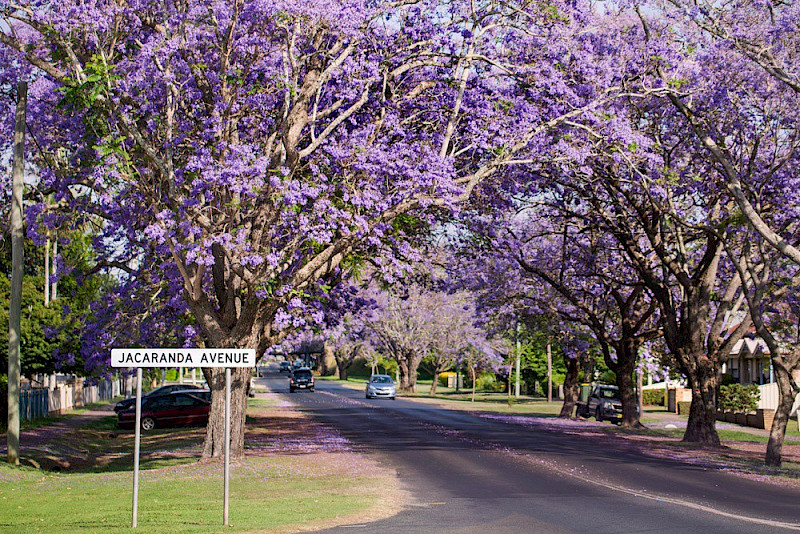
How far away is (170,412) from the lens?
123ft

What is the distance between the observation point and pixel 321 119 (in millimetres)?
20078

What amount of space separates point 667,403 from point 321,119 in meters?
39.5

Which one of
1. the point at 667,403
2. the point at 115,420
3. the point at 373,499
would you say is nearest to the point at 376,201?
the point at 373,499

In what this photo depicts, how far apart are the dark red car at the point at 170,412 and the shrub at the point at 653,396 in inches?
1285

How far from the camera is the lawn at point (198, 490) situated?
1242 centimetres

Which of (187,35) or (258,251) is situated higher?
(187,35)

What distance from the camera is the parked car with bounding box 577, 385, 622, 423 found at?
43031mm

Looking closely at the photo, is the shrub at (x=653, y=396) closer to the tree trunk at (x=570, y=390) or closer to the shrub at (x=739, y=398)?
the shrub at (x=739, y=398)

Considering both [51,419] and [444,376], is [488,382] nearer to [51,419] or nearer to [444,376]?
[444,376]

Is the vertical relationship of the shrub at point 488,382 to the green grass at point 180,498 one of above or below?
below

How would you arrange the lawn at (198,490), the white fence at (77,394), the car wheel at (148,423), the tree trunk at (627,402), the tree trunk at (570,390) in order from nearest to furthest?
the lawn at (198,490) → the tree trunk at (627,402) → the car wheel at (148,423) → the white fence at (77,394) → the tree trunk at (570,390)

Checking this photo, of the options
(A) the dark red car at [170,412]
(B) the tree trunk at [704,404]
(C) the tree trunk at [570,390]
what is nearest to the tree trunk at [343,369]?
(C) the tree trunk at [570,390]

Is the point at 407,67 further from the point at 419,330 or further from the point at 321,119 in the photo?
the point at 419,330

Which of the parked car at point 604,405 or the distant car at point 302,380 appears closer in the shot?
the parked car at point 604,405
